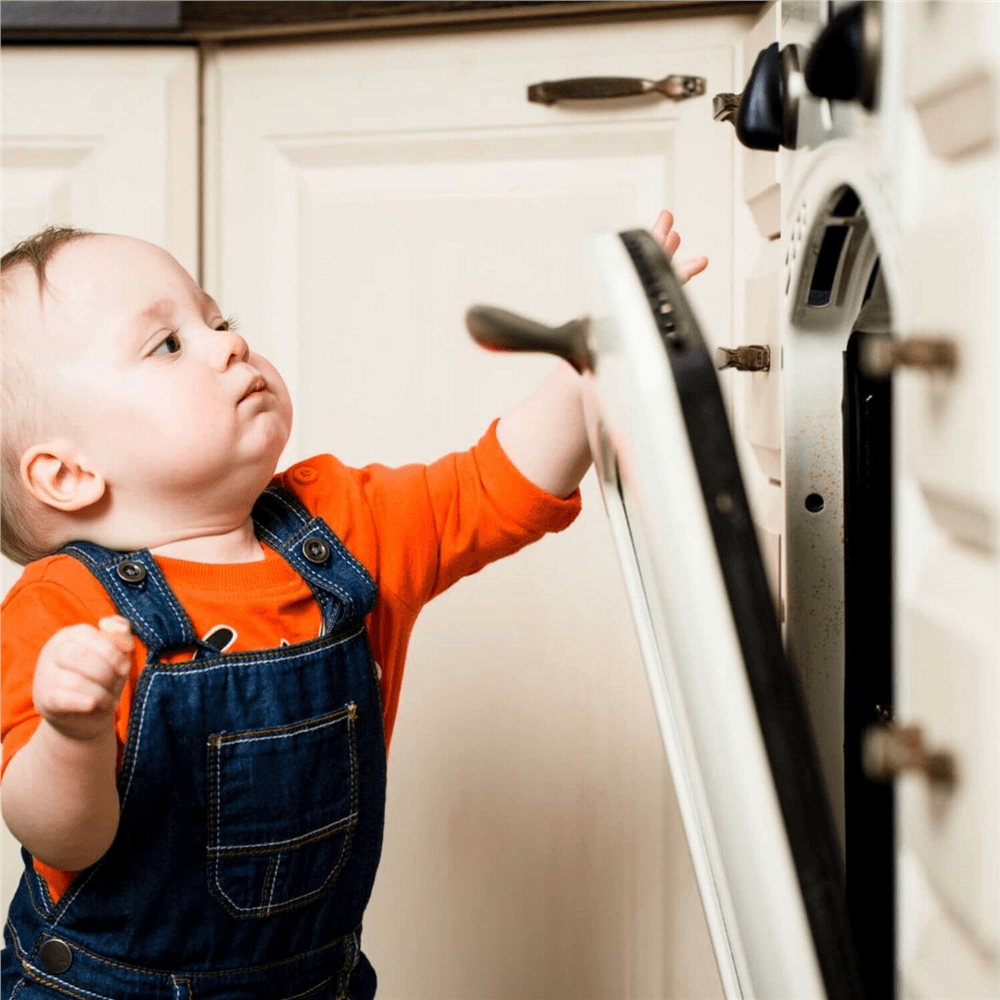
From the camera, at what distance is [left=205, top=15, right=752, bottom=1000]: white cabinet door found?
1.40 m

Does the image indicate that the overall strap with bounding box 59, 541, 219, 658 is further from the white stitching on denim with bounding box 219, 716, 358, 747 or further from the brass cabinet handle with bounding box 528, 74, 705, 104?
the brass cabinet handle with bounding box 528, 74, 705, 104

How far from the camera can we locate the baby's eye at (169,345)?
937mm

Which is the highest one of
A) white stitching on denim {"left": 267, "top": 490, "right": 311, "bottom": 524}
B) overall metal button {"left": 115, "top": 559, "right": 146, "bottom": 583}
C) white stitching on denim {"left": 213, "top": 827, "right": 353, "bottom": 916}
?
white stitching on denim {"left": 267, "top": 490, "right": 311, "bottom": 524}

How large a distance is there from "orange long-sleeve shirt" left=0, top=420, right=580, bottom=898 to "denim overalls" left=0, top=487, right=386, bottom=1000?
0.06 feet

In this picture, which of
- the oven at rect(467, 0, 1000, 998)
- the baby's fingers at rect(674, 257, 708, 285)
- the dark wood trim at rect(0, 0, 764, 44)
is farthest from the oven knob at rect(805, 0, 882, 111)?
the dark wood trim at rect(0, 0, 764, 44)

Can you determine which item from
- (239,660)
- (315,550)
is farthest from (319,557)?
(239,660)

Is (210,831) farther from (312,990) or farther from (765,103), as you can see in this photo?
(765,103)

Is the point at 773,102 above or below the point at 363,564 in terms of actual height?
above

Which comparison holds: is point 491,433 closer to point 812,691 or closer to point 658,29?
point 812,691

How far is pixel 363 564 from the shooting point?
0.99m

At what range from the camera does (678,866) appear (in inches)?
55.8

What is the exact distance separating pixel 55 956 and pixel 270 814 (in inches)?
7.9

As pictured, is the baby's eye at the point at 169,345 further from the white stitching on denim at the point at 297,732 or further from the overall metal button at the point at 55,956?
the overall metal button at the point at 55,956

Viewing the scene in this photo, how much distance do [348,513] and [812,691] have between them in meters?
0.40
